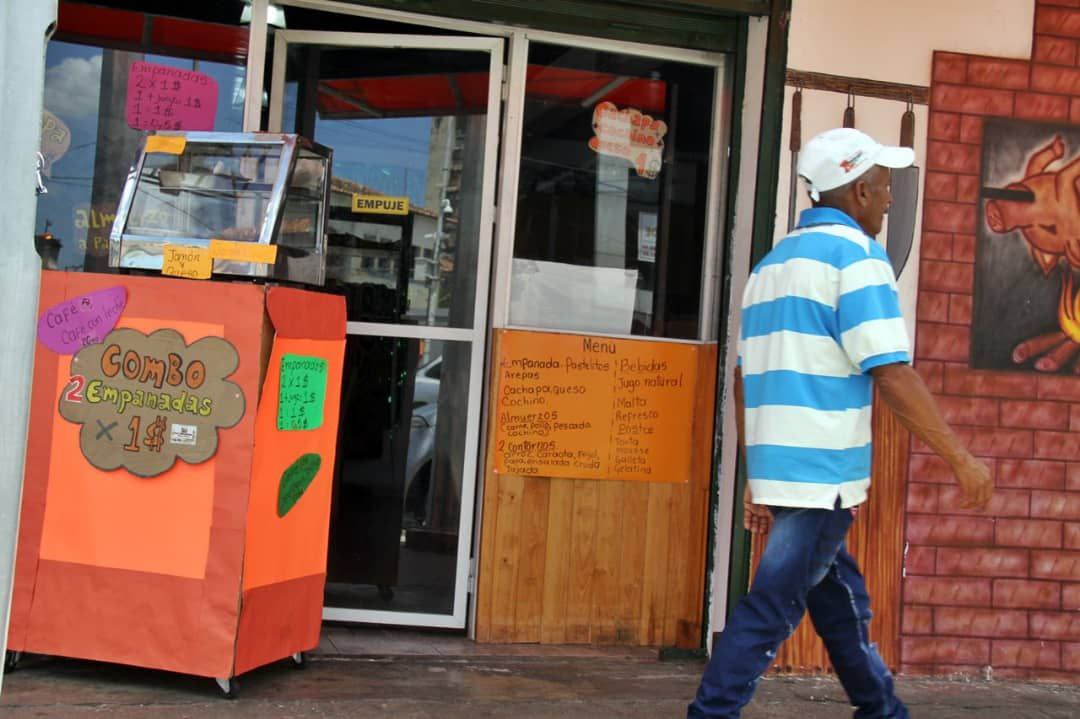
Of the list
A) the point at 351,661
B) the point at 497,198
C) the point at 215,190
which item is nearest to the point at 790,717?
the point at 351,661

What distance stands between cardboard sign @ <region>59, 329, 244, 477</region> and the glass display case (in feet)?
0.98

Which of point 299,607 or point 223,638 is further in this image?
point 299,607

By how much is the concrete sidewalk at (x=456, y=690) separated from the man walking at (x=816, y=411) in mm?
986

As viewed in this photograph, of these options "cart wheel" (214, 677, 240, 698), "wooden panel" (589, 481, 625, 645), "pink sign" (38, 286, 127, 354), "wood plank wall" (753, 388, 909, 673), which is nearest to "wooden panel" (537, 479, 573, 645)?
"wooden panel" (589, 481, 625, 645)

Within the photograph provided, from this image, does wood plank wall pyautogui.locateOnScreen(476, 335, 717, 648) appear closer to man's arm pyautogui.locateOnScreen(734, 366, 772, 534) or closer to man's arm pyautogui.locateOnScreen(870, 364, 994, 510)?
man's arm pyautogui.locateOnScreen(734, 366, 772, 534)

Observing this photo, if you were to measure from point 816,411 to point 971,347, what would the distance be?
1.76 metres

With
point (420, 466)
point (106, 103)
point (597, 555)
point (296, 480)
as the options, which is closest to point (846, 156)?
point (296, 480)

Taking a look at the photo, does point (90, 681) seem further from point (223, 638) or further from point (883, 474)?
point (883, 474)

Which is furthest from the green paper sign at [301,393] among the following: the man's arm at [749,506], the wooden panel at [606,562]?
the man's arm at [749,506]

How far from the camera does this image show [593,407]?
5.07 m

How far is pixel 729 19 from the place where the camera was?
504 centimetres

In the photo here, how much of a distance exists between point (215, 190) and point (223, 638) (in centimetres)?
150

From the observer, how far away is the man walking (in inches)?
132

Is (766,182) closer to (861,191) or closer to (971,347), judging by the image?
(971,347)
